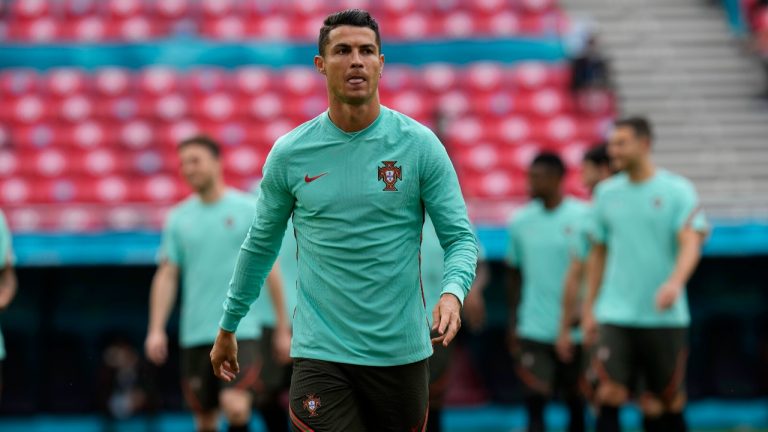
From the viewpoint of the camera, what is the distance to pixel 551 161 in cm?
1002

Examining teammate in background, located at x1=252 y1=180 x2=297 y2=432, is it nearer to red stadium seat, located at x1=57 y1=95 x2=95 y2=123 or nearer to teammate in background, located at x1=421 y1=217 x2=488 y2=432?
teammate in background, located at x1=421 y1=217 x2=488 y2=432

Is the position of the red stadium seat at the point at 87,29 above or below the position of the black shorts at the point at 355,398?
above

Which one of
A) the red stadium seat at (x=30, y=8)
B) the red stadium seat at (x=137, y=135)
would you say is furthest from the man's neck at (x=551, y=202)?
the red stadium seat at (x=30, y=8)

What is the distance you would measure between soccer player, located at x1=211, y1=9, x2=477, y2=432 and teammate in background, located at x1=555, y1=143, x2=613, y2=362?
4.82 meters

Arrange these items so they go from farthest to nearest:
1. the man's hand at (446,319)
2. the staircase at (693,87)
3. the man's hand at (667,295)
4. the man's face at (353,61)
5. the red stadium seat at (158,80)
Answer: the red stadium seat at (158,80), the staircase at (693,87), the man's hand at (667,295), the man's face at (353,61), the man's hand at (446,319)

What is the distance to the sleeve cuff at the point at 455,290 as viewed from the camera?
4512 mm

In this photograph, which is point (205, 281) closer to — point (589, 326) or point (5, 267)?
point (5, 267)

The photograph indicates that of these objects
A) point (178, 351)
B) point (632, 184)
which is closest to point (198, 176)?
point (632, 184)

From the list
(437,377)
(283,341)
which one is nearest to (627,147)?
(437,377)

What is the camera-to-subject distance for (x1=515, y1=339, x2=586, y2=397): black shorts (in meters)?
10.1

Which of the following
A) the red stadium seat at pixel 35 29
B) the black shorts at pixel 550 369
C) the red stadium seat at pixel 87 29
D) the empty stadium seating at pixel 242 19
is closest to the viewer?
the black shorts at pixel 550 369

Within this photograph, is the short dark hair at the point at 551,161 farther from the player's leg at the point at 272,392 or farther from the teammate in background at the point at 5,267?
the teammate in background at the point at 5,267

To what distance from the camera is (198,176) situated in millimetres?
8711

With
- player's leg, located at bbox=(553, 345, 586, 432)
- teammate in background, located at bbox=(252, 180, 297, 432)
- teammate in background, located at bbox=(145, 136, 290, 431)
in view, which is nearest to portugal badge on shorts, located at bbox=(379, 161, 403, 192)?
teammate in background, located at bbox=(145, 136, 290, 431)
